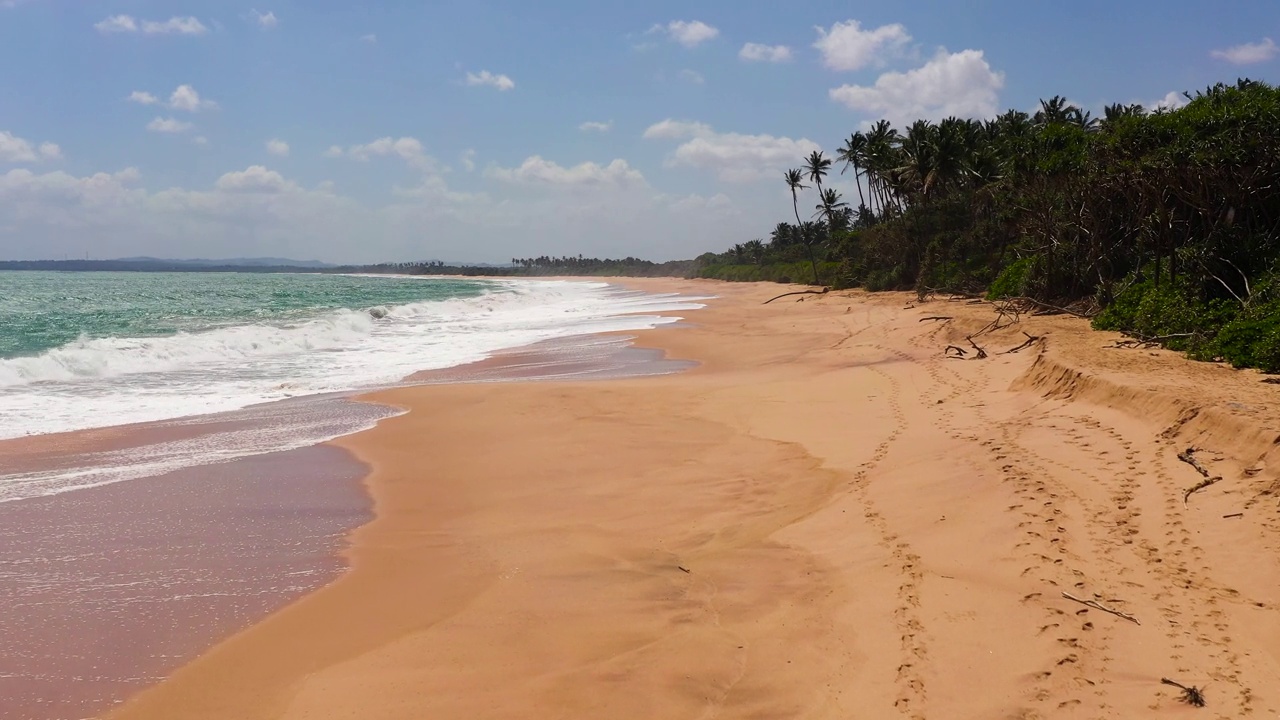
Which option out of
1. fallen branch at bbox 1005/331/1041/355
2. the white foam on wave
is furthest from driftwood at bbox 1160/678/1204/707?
the white foam on wave

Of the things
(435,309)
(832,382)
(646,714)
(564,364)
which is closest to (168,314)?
(435,309)

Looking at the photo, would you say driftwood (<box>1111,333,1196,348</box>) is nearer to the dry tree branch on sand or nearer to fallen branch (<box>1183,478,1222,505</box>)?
the dry tree branch on sand

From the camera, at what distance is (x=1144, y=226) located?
1877 cm

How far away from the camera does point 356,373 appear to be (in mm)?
19062

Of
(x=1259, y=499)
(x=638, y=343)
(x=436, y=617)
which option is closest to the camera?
(x=436, y=617)

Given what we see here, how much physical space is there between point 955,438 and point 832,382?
5266 mm

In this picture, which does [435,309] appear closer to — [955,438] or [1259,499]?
[955,438]

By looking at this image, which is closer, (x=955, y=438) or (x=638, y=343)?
(x=955, y=438)

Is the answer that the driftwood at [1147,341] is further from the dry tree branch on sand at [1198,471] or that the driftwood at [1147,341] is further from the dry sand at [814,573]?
the dry tree branch on sand at [1198,471]

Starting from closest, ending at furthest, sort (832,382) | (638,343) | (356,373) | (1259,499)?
(1259,499)
(832,382)
(356,373)
(638,343)

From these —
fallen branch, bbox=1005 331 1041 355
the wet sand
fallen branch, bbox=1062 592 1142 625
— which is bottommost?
the wet sand

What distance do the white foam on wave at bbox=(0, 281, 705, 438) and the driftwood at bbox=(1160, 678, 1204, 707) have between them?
1346 cm

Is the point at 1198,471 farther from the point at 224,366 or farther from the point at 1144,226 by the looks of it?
the point at 224,366

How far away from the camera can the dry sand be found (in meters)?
4.45
